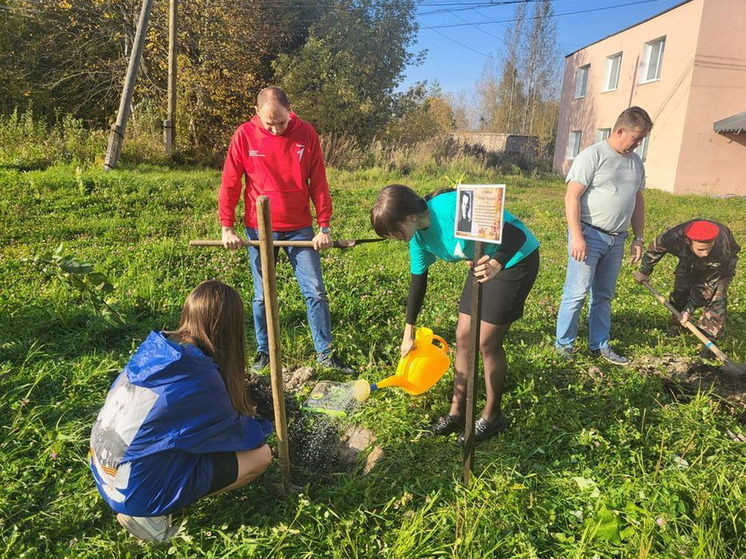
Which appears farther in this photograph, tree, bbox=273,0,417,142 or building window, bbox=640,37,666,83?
building window, bbox=640,37,666,83

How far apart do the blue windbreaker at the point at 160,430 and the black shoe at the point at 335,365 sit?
1527 millimetres

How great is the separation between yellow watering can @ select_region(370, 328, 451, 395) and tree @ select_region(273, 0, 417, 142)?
45.1 ft

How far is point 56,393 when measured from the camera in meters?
2.95

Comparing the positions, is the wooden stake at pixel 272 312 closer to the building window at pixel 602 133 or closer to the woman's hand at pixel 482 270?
the woman's hand at pixel 482 270

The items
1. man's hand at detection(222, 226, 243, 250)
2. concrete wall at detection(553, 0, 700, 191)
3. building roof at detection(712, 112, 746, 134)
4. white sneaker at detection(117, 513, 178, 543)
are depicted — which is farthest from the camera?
concrete wall at detection(553, 0, 700, 191)

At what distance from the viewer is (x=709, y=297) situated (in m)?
4.03

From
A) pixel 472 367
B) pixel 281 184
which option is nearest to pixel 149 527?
pixel 472 367

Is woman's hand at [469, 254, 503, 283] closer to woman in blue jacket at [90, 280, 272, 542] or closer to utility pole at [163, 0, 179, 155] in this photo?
woman in blue jacket at [90, 280, 272, 542]

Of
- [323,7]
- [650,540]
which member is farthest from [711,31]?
[650,540]

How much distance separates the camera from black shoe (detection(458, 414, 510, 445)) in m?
2.63

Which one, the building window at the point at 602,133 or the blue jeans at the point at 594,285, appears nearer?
the blue jeans at the point at 594,285

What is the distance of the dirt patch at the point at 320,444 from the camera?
2568mm

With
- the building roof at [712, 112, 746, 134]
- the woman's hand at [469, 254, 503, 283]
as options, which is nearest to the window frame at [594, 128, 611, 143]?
the building roof at [712, 112, 746, 134]

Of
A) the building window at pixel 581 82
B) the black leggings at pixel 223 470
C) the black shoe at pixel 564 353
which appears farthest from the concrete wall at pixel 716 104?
the black leggings at pixel 223 470
